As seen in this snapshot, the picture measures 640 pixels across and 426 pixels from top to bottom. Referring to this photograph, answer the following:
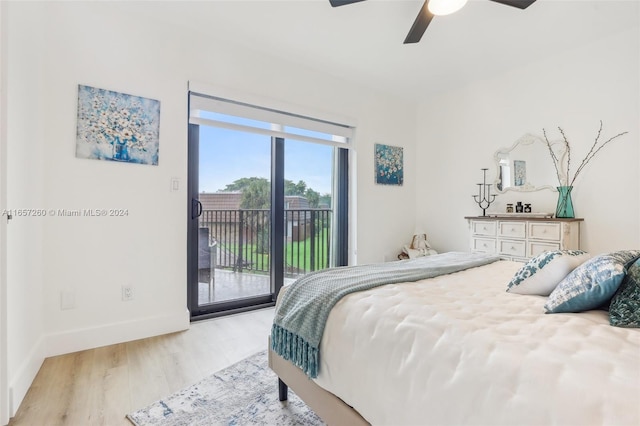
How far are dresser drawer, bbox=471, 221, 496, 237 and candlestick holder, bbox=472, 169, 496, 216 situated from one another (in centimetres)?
28

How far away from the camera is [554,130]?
9.77 ft

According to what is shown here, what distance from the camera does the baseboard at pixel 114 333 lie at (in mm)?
2035

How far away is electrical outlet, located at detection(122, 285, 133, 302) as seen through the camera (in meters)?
2.28

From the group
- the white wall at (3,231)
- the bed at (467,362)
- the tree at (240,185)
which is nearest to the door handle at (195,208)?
the tree at (240,185)

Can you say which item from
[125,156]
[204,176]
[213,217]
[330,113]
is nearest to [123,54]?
[125,156]

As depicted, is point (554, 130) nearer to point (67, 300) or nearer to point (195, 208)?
point (195, 208)

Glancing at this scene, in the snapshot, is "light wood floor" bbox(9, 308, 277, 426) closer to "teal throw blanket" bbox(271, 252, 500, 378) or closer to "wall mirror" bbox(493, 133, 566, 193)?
"teal throw blanket" bbox(271, 252, 500, 378)

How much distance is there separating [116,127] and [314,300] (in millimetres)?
2020

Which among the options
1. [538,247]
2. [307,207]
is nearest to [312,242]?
[307,207]

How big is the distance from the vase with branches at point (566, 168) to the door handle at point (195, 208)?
10.7 feet

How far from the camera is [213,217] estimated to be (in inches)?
114

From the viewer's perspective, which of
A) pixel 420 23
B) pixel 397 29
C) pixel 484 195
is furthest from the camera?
pixel 484 195

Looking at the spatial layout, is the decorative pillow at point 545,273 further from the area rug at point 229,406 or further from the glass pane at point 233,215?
the glass pane at point 233,215

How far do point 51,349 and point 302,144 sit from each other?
2646 millimetres
